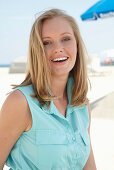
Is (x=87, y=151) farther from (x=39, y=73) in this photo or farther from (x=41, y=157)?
(x=39, y=73)

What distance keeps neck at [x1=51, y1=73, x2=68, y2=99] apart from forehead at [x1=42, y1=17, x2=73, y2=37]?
297 mm

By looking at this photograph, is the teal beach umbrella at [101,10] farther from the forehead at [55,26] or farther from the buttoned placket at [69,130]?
the buttoned placket at [69,130]

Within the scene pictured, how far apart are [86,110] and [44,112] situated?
45cm

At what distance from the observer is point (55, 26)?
1.57 metres

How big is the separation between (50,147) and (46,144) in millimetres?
26

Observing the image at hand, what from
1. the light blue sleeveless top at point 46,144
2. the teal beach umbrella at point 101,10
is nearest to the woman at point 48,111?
the light blue sleeveless top at point 46,144

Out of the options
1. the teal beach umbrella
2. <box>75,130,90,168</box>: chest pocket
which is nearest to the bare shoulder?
<box>75,130,90,168</box>: chest pocket

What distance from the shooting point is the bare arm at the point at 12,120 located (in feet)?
4.27

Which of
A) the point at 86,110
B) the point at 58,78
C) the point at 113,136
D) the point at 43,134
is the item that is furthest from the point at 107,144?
the point at 43,134

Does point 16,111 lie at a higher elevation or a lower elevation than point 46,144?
higher

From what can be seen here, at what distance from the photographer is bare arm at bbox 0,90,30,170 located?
130 cm

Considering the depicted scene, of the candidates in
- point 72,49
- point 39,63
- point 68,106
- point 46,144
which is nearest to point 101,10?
point 72,49

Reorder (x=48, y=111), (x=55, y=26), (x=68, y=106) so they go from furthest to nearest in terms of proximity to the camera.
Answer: (x=68, y=106) < (x=55, y=26) < (x=48, y=111)

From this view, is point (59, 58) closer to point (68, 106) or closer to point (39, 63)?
point (39, 63)
